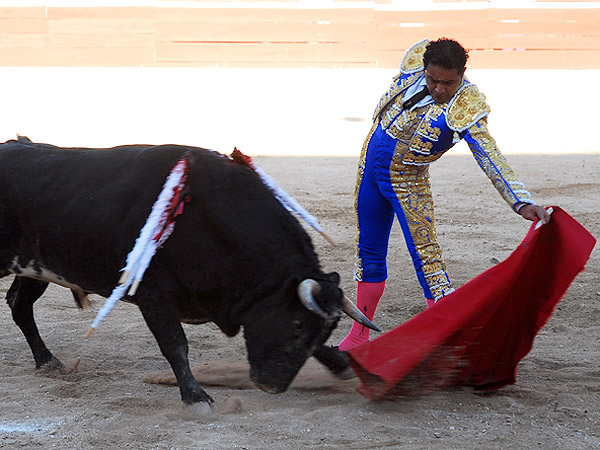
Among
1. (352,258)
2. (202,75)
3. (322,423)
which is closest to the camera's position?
(322,423)

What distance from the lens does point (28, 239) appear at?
120 inches

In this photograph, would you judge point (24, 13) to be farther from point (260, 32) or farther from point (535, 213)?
point (535, 213)

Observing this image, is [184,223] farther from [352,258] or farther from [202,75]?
[202,75]

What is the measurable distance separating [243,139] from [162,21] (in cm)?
569

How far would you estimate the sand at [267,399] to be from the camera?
252cm

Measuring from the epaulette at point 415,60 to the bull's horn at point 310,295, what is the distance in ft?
3.43

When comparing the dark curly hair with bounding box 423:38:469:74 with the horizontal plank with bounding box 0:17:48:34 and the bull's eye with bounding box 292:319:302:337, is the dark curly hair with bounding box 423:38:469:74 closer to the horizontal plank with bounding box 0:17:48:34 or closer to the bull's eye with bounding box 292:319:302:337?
the bull's eye with bounding box 292:319:302:337

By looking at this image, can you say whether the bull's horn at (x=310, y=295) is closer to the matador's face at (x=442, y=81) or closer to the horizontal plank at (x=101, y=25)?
the matador's face at (x=442, y=81)

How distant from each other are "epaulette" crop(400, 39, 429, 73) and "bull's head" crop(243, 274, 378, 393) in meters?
0.96

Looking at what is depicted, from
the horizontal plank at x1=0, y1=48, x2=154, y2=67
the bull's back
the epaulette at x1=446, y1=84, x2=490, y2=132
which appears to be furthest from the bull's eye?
the horizontal plank at x1=0, y1=48, x2=154, y2=67

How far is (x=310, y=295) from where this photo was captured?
101 inches

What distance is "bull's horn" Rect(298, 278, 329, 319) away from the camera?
2.56 metres

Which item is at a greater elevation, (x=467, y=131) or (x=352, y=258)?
(x=467, y=131)

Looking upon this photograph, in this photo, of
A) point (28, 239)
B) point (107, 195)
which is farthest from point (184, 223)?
point (28, 239)
